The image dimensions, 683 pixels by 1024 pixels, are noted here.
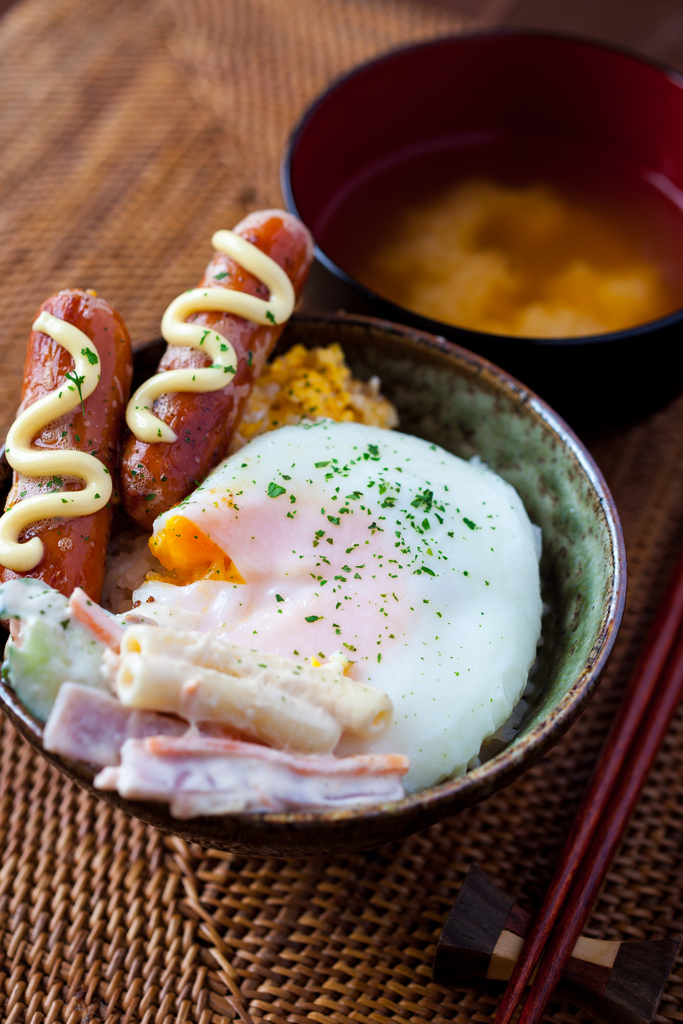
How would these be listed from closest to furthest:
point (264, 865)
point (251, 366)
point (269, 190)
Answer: point (264, 865) → point (251, 366) → point (269, 190)

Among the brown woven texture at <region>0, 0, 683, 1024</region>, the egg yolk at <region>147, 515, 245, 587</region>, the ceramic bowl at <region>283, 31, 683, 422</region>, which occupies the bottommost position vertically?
the brown woven texture at <region>0, 0, 683, 1024</region>

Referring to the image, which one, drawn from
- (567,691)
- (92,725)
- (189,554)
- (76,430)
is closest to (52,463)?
(76,430)

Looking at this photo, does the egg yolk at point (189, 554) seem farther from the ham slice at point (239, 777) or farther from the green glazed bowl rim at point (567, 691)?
the green glazed bowl rim at point (567, 691)

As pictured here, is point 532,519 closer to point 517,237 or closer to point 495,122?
point 517,237

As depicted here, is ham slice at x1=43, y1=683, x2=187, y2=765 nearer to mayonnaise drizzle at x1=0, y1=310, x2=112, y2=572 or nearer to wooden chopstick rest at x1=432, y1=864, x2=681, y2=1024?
mayonnaise drizzle at x1=0, y1=310, x2=112, y2=572

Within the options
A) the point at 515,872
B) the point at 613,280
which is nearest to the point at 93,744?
the point at 515,872

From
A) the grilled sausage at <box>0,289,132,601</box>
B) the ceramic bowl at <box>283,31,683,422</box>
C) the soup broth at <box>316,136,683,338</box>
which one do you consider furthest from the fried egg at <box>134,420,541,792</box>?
the soup broth at <box>316,136,683,338</box>

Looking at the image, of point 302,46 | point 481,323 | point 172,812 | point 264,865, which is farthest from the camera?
point 302,46

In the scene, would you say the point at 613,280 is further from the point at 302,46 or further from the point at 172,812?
the point at 172,812
